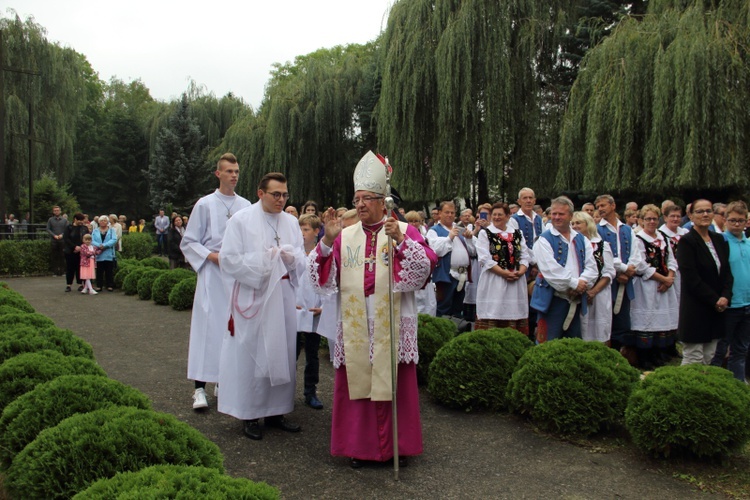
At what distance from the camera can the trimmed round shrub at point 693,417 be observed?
4504 millimetres

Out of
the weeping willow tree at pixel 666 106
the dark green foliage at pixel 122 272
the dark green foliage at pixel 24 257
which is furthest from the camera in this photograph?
the dark green foliage at pixel 24 257

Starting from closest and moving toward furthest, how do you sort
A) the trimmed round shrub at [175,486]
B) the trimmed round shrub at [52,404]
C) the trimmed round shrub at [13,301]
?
the trimmed round shrub at [175,486] < the trimmed round shrub at [52,404] < the trimmed round shrub at [13,301]

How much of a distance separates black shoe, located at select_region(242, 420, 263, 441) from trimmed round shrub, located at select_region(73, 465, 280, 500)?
2.30 meters

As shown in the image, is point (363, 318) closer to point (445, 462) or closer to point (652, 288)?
point (445, 462)

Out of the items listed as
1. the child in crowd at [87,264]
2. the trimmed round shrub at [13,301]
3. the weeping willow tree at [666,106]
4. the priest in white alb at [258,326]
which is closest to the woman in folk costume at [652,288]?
the priest in white alb at [258,326]

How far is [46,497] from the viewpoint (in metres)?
3.11

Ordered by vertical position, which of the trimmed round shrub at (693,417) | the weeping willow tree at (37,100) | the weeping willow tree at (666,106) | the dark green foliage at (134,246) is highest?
the weeping willow tree at (37,100)

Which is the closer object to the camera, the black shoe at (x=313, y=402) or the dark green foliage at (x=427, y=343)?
the black shoe at (x=313, y=402)

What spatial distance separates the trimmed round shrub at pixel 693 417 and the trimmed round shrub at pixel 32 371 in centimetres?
404

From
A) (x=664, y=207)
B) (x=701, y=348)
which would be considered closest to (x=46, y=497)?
(x=701, y=348)

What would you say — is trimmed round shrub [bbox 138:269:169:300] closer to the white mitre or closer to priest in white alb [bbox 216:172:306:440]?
priest in white alb [bbox 216:172:306:440]

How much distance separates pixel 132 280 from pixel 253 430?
11.3m

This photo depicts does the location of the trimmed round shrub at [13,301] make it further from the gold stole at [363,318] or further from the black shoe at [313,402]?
the gold stole at [363,318]

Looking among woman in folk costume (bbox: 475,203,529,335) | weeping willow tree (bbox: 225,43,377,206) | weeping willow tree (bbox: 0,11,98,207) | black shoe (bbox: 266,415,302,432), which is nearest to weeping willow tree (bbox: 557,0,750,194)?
woman in folk costume (bbox: 475,203,529,335)
